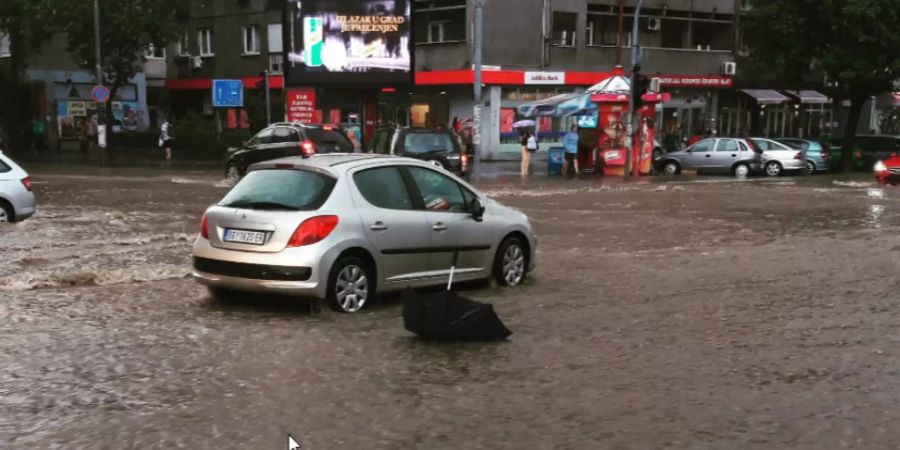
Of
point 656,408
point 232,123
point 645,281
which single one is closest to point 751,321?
point 645,281

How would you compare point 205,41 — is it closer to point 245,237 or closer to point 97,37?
point 97,37

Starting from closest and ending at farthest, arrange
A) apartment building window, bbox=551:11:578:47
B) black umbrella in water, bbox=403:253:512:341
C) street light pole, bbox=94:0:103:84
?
black umbrella in water, bbox=403:253:512:341, street light pole, bbox=94:0:103:84, apartment building window, bbox=551:11:578:47

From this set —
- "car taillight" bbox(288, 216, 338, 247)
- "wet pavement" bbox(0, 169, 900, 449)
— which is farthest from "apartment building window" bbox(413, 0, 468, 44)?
"car taillight" bbox(288, 216, 338, 247)

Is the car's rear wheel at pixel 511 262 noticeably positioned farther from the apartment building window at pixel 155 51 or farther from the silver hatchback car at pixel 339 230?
the apartment building window at pixel 155 51

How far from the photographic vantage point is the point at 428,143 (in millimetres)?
21656

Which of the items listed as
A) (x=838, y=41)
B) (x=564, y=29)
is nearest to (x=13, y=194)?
(x=564, y=29)

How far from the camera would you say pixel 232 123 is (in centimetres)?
4359

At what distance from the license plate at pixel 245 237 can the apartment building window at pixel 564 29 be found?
33387 millimetres

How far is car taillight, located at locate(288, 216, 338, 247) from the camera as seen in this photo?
24.8 ft

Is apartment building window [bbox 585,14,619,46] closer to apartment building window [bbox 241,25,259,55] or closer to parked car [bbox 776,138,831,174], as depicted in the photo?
parked car [bbox 776,138,831,174]

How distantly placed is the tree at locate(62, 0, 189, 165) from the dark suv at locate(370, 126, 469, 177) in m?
16.6

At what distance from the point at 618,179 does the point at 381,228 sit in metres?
21.3

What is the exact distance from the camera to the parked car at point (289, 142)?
21.8 meters

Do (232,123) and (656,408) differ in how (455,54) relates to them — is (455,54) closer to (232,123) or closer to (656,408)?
(232,123)
